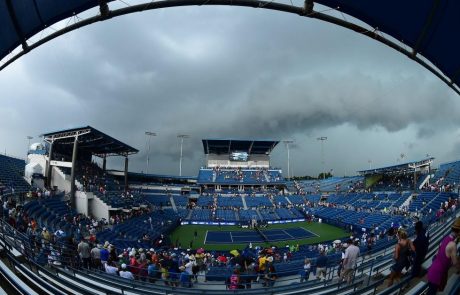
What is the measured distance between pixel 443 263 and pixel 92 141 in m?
36.3

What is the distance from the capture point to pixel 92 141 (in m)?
34.4

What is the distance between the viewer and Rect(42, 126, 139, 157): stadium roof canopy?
2979cm

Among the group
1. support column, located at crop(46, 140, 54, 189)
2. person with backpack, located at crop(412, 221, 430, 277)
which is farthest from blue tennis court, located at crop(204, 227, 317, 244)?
person with backpack, located at crop(412, 221, 430, 277)

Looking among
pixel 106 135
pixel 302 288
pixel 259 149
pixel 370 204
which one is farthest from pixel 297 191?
pixel 302 288

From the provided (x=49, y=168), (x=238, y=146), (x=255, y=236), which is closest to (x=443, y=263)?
(x=255, y=236)

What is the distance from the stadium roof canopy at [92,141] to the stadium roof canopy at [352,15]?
2603 cm

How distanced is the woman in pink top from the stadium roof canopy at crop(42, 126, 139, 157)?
Answer: 1204 inches

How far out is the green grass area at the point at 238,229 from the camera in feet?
95.7

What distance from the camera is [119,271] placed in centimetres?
906

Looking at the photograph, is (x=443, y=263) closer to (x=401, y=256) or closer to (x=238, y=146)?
(x=401, y=256)

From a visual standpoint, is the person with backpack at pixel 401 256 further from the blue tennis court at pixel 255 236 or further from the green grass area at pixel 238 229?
the blue tennis court at pixel 255 236

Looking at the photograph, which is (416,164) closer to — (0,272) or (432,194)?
(432,194)

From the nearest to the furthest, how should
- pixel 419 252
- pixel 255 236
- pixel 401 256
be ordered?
pixel 419 252
pixel 401 256
pixel 255 236

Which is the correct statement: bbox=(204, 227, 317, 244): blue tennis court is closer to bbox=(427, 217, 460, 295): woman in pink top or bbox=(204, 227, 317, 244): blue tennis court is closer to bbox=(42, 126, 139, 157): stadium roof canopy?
bbox=(42, 126, 139, 157): stadium roof canopy
